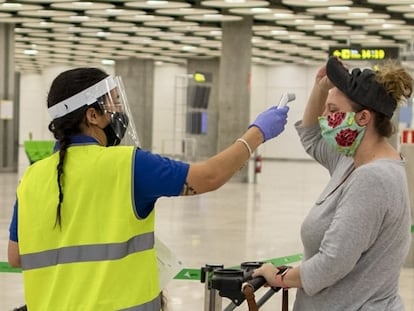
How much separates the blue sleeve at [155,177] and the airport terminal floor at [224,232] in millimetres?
3207

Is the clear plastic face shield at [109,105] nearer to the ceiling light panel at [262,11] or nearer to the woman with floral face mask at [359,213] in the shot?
Answer: the woman with floral face mask at [359,213]

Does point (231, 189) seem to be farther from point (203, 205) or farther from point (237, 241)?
point (237, 241)

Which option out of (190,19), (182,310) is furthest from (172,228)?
(190,19)

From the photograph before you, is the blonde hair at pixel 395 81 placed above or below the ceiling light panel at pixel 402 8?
below

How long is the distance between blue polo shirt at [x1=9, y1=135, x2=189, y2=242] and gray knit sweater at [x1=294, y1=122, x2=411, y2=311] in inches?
20.6

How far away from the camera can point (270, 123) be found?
147 inches

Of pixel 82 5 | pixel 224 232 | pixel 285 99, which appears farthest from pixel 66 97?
pixel 82 5

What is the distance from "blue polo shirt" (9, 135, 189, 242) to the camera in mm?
3441

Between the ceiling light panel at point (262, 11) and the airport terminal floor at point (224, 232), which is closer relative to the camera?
the airport terminal floor at point (224, 232)

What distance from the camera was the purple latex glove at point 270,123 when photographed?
3.71 m

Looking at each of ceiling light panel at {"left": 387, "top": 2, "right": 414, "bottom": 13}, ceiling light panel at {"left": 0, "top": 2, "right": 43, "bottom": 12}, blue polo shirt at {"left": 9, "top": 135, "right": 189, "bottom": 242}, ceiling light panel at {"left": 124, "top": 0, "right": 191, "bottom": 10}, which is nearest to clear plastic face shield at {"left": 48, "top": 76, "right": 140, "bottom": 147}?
blue polo shirt at {"left": 9, "top": 135, "right": 189, "bottom": 242}

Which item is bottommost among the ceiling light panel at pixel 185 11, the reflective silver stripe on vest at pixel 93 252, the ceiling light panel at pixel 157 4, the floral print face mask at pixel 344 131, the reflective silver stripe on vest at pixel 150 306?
the reflective silver stripe on vest at pixel 150 306

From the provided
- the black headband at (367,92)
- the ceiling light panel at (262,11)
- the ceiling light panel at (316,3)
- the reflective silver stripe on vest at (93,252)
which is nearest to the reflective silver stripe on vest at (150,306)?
the reflective silver stripe on vest at (93,252)

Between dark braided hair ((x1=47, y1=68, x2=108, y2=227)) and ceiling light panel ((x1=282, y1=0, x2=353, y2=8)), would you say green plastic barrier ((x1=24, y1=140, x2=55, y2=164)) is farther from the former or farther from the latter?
dark braided hair ((x1=47, y1=68, x2=108, y2=227))
